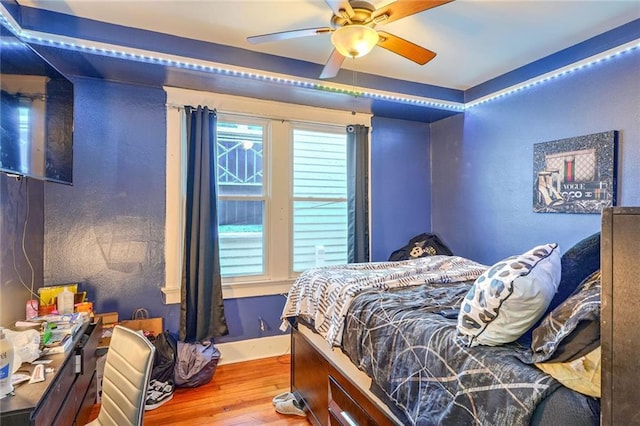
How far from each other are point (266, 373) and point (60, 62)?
284 cm

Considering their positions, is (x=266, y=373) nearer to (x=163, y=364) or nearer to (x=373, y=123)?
(x=163, y=364)

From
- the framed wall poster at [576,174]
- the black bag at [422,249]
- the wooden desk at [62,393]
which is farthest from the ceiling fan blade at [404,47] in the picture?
the wooden desk at [62,393]

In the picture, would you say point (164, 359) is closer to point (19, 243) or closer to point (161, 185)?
point (19, 243)

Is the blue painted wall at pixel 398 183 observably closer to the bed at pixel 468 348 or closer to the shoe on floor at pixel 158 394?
the bed at pixel 468 348

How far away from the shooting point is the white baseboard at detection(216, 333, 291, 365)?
309 centimetres

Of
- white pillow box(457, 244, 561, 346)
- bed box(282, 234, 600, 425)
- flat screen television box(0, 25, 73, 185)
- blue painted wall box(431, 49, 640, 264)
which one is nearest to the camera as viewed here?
bed box(282, 234, 600, 425)

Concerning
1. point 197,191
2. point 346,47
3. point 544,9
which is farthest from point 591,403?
point 197,191

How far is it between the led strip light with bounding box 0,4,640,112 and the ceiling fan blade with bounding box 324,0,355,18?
1125mm

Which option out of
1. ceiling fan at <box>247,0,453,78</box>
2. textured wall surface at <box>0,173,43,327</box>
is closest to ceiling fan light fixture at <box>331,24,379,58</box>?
ceiling fan at <box>247,0,453,78</box>

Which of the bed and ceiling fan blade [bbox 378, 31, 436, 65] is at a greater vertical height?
ceiling fan blade [bbox 378, 31, 436, 65]

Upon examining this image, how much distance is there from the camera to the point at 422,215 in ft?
13.3

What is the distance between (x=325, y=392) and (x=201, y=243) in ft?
5.34

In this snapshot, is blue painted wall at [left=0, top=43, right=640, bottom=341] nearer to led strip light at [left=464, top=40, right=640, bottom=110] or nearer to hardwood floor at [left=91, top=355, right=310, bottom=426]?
led strip light at [left=464, top=40, right=640, bottom=110]

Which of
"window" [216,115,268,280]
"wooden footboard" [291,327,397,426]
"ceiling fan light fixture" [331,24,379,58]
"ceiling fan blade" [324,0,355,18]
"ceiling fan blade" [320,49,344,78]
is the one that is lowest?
"wooden footboard" [291,327,397,426]
